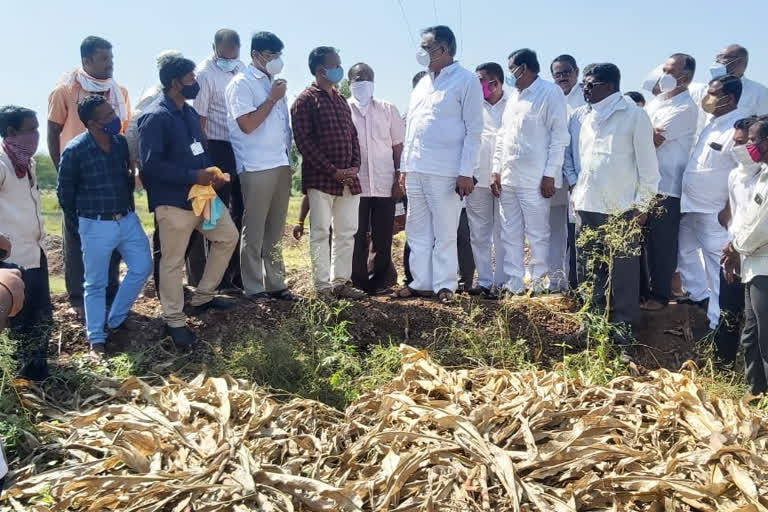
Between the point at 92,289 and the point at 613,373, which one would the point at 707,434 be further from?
the point at 92,289

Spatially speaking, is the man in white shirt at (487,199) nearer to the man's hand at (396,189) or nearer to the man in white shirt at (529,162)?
the man in white shirt at (529,162)

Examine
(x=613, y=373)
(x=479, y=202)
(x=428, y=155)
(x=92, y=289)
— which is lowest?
(x=613, y=373)

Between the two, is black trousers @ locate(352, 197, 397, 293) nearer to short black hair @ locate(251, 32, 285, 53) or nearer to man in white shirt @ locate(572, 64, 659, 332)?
short black hair @ locate(251, 32, 285, 53)

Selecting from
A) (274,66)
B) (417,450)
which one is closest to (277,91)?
(274,66)

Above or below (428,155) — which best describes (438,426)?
below

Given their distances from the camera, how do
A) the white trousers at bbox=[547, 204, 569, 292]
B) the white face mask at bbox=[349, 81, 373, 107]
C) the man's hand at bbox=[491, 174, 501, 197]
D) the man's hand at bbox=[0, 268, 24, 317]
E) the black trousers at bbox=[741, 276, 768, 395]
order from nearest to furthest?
the man's hand at bbox=[0, 268, 24, 317] → the black trousers at bbox=[741, 276, 768, 395] → the man's hand at bbox=[491, 174, 501, 197] → the white face mask at bbox=[349, 81, 373, 107] → the white trousers at bbox=[547, 204, 569, 292]

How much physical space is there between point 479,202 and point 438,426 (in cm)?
347

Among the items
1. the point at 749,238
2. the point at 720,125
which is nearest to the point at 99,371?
the point at 749,238

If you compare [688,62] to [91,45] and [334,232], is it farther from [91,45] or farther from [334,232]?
[91,45]

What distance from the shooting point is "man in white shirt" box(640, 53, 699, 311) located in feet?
20.1

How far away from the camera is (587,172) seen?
5738 mm

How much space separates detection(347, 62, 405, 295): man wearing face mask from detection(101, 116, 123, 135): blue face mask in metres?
2.16

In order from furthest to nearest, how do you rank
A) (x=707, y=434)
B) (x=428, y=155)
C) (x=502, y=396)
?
(x=428, y=155), (x=502, y=396), (x=707, y=434)

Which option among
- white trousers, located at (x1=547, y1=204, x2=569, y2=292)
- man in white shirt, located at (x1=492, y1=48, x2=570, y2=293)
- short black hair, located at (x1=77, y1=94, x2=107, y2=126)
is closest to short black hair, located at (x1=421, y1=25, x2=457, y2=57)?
man in white shirt, located at (x1=492, y1=48, x2=570, y2=293)
